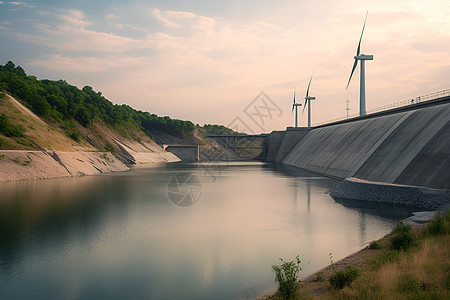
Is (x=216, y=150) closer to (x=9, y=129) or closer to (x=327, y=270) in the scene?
(x=9, y=129)

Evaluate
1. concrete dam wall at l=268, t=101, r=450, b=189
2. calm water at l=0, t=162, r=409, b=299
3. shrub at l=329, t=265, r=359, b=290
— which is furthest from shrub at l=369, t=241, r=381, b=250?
concrete dam wall at l=268, t=101, r=450, b=189

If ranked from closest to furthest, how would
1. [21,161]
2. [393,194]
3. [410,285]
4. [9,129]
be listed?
[410,285] → [393,194] → [21,161] → [9,129]

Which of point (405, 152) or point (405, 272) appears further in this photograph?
point (405, 152)

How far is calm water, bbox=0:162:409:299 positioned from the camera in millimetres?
10952

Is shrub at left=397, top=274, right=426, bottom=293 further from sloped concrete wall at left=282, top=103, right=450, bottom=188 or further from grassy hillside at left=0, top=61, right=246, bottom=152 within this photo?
grassy hillside at left=0, top=61, right=246, bottom=152

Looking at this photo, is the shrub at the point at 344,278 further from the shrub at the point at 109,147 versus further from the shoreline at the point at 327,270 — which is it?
the shrub at the point at 109,147

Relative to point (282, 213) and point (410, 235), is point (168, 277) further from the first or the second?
point (282, 213)

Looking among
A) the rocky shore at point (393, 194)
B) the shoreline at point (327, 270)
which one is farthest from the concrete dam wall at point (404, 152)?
the shoreline at point (327, 270)

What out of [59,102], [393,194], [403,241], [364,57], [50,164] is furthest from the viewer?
[59,102]

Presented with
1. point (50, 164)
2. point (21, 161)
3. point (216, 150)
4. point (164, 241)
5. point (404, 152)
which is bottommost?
point (164, 241)

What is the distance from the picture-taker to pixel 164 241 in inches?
645

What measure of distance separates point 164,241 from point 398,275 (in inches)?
407

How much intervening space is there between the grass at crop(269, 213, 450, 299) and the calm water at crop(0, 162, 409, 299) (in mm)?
1853

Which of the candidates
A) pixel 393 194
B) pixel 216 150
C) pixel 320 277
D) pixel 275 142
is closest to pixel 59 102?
pixel 275 142
